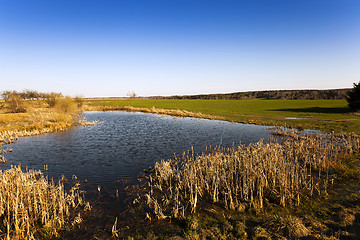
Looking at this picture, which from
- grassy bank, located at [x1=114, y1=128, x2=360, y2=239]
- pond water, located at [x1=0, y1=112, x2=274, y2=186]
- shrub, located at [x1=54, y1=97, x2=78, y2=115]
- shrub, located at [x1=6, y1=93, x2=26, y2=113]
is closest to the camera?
grassy bank, located at [x1=114, y1=128, x2=360, y2=239]

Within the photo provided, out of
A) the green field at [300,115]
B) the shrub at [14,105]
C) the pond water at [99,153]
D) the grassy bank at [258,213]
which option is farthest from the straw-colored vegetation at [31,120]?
the green field at [300,115]

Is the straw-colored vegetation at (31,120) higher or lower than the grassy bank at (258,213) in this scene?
higher

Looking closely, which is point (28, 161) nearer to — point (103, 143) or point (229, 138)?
point (103, 143)

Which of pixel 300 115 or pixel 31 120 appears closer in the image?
pixel 31 120

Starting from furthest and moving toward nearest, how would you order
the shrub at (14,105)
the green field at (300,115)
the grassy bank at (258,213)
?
the shrub at (14,105), the green field at (300,115), the grassy bank at (258,213)

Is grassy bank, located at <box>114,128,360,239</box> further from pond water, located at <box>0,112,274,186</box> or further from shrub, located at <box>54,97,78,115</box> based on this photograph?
shrub, located at <box>54,97,78,115</box>

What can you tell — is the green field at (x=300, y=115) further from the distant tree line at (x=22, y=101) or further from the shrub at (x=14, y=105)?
the shrub at (x=14, y=105)

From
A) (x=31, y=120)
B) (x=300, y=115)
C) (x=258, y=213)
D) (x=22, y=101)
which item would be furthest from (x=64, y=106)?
(x=300, y=115)

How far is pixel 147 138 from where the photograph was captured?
30141mm

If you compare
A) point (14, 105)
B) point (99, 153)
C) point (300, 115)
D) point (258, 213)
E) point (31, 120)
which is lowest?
point (258, 213)

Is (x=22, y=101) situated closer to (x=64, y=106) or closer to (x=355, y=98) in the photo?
(x=64, y=106)

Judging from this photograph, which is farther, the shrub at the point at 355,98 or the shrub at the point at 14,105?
the shrub at the point at 14,105

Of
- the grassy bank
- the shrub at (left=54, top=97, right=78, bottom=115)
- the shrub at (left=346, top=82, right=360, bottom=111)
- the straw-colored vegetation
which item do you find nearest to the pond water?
the straw-colored vegetation

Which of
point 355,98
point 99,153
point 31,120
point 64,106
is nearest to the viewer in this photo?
point 99,153
